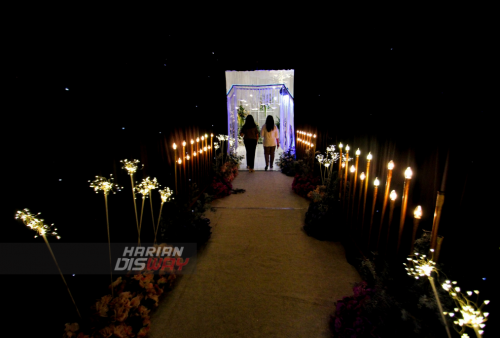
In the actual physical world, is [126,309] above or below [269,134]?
below

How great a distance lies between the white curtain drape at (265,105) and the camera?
725cm

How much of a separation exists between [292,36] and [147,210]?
3895mm

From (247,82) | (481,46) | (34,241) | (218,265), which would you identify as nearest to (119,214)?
(34,241)

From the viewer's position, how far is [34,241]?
1.24 m

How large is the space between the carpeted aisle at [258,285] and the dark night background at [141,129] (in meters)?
0.67

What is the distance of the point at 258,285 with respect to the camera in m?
2.01

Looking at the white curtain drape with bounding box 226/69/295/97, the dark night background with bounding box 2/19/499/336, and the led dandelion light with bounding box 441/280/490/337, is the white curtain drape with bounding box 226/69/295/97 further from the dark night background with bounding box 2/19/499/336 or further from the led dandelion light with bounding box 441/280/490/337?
the led dandelion light with bounding box 441/280/490/337

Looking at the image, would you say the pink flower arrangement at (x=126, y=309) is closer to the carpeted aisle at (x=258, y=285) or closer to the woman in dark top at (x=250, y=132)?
the carpeted aisle at (x=258, y=285)

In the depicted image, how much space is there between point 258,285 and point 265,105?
292 inches

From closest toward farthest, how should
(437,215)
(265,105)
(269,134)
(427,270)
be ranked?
(427,270) < (437,215) < (269,134) < (265,105)

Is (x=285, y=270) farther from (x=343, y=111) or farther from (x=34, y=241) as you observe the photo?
(x=343, y=111)

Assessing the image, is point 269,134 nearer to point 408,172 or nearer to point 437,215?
point 408,172

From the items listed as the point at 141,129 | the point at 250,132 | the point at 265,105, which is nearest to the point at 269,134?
the point at 250,132

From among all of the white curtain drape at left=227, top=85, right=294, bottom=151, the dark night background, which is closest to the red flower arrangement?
the dark night background
